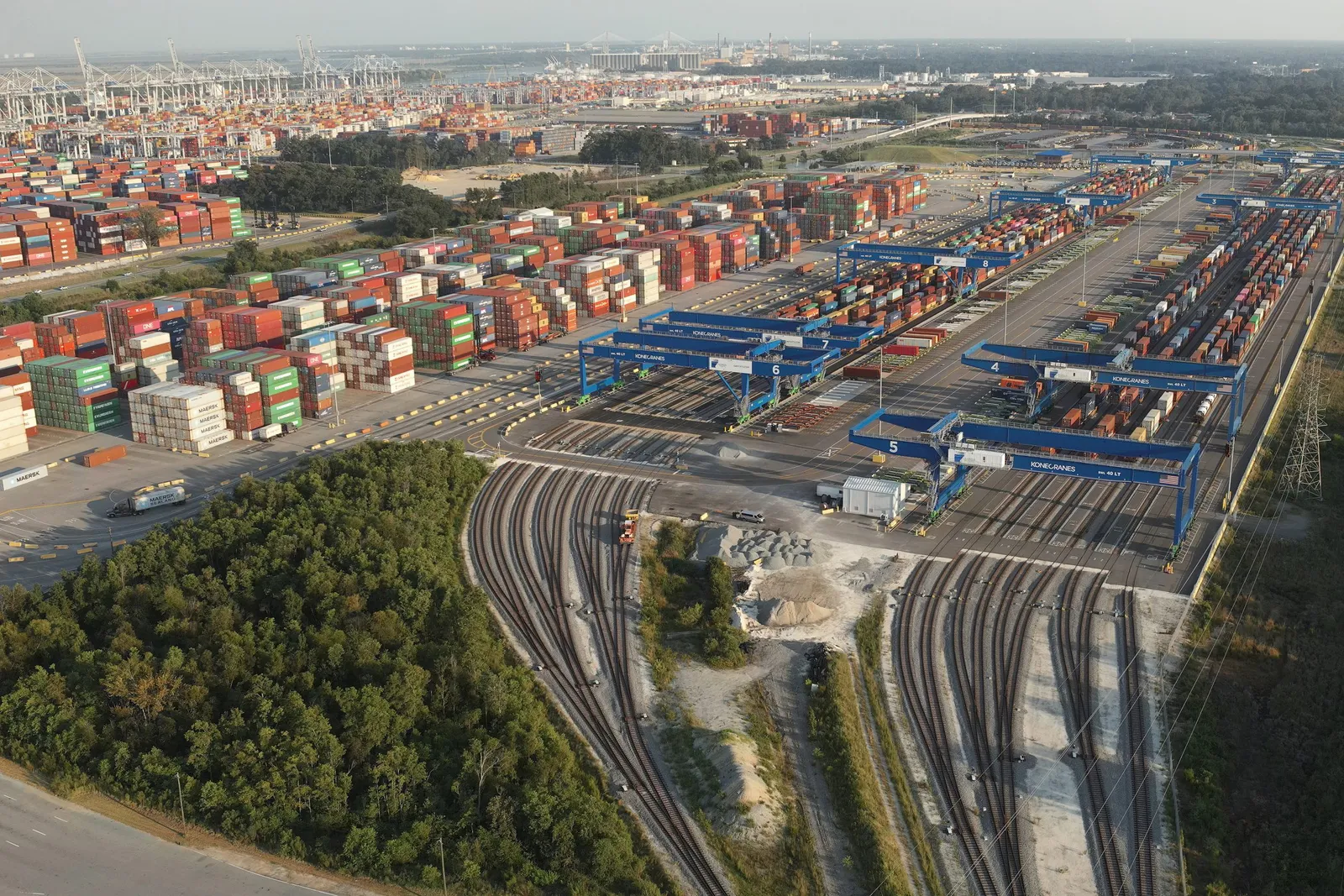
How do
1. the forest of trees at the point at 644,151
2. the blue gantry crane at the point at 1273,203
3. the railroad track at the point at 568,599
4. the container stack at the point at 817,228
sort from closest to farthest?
the railroad track at the point at 568,599
the blue gantry crane at the point at 1273,203
the container stack at the point at 817,228
the forest of trees at the point at 644,151

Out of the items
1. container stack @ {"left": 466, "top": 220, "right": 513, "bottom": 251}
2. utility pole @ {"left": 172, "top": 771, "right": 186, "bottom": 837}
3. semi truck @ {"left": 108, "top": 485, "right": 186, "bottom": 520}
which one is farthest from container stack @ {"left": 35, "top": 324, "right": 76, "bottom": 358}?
Result: utility pole @ {"left": 172, "top": 771, "right": 186, "bottom": 837}

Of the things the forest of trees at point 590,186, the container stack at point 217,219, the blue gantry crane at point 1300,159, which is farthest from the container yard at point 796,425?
the blue gantry crane at point 1300,159

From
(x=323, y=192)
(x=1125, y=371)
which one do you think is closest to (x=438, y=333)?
(x=1125, y=371)

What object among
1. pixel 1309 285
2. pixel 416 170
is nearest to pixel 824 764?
pixel 1309 285

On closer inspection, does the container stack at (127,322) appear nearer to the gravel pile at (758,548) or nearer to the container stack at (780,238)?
the gravel pile at (758,548)

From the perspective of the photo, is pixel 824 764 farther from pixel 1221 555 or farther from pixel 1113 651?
pixel 1221 555

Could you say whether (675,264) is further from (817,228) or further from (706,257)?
(817,228)

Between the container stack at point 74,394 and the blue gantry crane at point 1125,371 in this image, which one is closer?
the blue gantry crane at point 1125,371
